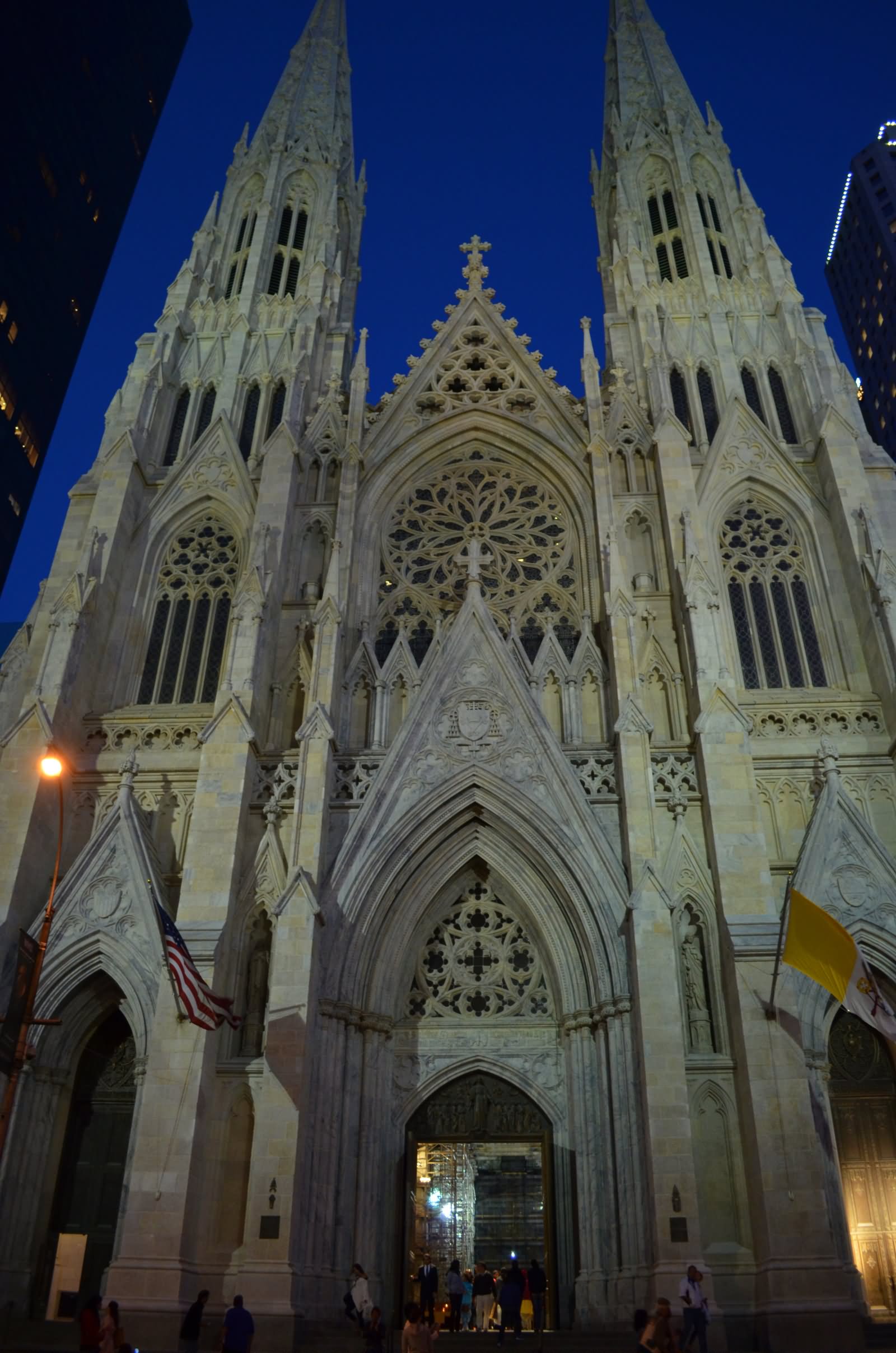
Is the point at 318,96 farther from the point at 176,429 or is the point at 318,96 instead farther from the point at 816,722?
the point at 816,722

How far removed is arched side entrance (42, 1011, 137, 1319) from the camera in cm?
1758

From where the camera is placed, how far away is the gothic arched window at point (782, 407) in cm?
2528

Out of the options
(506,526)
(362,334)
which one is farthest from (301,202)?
(506,526)

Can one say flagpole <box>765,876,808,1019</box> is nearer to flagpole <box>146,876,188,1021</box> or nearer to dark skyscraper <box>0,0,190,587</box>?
flagpole <box>146,876,188,1021</box>

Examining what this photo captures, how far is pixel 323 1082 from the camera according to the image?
17.8 meters

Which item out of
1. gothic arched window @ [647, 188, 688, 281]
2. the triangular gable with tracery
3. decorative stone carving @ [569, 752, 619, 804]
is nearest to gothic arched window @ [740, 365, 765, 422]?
the triangular gable with tracery

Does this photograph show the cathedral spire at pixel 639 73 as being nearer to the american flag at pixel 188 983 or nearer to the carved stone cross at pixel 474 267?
the carved stone cross at pixel 474 267

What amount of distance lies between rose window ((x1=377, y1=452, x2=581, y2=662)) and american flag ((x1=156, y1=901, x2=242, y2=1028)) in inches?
354

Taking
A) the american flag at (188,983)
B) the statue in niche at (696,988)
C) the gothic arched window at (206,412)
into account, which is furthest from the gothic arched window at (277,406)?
the statue in niche at (696,988)

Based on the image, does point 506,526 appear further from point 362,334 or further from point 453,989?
point 453,989

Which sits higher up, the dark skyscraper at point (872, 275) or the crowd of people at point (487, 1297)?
the dark skyscraper at point (872, 275)

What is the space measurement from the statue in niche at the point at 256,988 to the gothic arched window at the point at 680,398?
49.1 ft

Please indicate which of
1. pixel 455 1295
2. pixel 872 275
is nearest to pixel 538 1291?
pixel 455 1295

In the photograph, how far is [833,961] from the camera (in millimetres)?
15625
